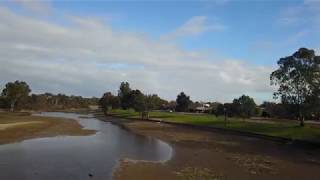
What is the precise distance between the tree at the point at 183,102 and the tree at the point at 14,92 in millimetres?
66934

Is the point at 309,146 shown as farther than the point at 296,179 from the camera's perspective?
Yes

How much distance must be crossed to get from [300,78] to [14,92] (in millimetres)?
144488

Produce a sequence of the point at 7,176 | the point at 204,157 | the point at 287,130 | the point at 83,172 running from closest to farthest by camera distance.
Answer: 1. the point at 7,176
2. the point at 83,172
3. the point at 204,157
4. the point at 287,130

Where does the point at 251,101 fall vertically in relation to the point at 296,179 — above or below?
above

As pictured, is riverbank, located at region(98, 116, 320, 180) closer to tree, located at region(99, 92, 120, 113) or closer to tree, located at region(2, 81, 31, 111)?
tree, located at region(99, 92, 120, 113)

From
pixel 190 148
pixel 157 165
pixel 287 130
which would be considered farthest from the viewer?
pixel 287 130

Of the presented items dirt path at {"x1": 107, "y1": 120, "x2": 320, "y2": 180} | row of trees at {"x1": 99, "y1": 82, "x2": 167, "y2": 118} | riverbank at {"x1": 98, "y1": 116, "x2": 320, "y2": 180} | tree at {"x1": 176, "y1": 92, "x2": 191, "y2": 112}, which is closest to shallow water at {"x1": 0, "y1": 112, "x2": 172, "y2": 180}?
riverbank at {"x1": 98, "y1": 116, "x2": 320, "y2": 180}

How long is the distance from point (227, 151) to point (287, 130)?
22069 millimetres

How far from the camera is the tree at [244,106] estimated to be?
101 meters

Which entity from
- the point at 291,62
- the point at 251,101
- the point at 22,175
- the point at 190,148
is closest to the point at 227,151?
the point at 190,148

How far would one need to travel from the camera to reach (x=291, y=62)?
228 feet

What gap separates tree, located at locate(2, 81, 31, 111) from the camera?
7418 inches

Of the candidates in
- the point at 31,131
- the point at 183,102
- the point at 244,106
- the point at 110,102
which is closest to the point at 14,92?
the point at 110,102

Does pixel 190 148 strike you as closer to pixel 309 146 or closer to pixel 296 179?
pixel 309 146
